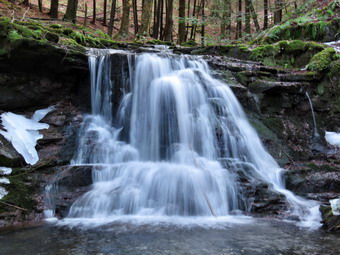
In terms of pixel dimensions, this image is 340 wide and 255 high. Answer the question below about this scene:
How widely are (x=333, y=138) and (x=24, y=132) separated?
25.6 ft

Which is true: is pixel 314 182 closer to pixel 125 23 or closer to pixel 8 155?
pixel 8 155

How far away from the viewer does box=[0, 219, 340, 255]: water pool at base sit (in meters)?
3.76

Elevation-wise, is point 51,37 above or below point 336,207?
above

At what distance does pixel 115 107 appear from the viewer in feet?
27.1

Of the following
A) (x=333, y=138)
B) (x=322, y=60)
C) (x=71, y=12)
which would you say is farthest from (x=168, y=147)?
(x=71, y=12)

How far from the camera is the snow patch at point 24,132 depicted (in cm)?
644

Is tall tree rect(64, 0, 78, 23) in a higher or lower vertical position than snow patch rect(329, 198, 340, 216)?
higher

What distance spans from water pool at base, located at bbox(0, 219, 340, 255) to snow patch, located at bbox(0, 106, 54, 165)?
2.07 m

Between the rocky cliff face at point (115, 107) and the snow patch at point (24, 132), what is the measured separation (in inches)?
6.1

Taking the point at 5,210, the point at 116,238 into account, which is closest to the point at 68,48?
the point at 5,210

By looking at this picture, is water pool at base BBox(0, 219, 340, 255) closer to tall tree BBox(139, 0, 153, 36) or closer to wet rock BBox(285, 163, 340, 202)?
wet rock BBox(285, 163, 340, 202)

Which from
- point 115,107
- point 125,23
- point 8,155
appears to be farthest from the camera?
point 125,23

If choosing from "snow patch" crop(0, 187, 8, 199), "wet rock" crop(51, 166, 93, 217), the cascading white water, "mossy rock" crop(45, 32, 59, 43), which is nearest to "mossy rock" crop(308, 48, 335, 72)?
the cascading white water

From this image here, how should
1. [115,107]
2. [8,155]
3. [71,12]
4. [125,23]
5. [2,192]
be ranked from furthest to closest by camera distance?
[125,23] → [71,12] → [115,107] → [8,155] → [2,192]
